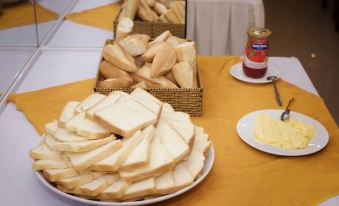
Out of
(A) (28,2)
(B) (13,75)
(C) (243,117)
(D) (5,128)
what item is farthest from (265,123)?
(A) (28,2)

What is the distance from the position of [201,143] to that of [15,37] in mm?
942

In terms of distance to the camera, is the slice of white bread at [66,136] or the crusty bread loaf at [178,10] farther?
the crusty bread loaf at [178,10]

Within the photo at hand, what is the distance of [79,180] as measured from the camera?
0.82 metres

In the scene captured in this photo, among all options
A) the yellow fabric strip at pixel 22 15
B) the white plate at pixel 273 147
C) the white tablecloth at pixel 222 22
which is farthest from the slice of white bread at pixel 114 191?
the white tablecloth at pixel 222 22

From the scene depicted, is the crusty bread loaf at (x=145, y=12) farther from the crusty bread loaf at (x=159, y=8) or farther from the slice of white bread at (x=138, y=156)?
the slice of white bread at (x=138, y=156)

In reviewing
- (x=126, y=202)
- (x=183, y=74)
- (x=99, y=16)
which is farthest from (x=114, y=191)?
(x=99, y=16)

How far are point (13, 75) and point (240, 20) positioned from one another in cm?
118

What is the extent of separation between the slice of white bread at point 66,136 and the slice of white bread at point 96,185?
89mm

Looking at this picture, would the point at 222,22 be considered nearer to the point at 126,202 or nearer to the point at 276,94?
the point at 276,94

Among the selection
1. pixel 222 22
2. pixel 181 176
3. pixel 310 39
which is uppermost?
pixel 181 176

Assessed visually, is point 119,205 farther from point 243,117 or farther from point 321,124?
point 321,124

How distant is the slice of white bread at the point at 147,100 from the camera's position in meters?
0.98

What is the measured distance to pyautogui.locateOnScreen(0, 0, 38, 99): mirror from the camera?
1421mm

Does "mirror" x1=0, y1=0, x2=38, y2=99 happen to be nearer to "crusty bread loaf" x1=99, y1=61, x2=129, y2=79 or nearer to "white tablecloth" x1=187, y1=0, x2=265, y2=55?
"crusty bread loaf" x1=99, y1=61, x2=129, y2=79
